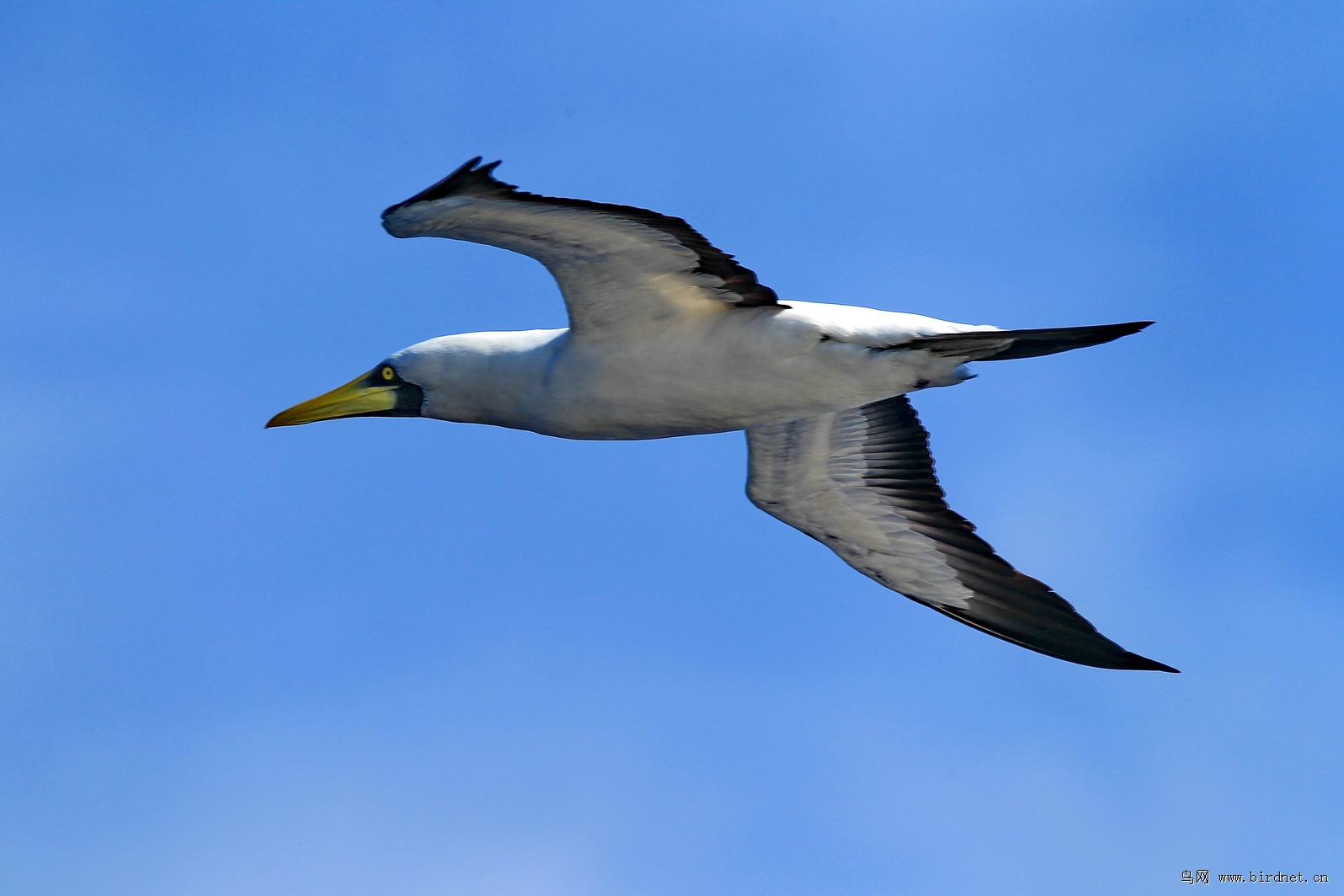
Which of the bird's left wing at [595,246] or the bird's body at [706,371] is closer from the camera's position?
the bird's left wing at [595,246]

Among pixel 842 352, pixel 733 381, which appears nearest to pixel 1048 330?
pixel 842 352

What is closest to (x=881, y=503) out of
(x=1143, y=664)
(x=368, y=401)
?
(x=1143, y=664)

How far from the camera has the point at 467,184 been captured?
786cm

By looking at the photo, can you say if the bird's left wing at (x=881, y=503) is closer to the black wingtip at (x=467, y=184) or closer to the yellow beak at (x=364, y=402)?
the yellow beak at (x=364, y=402)

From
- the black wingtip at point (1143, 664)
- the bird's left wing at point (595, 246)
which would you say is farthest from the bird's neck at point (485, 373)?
the black wingtip at point (1143, 664)

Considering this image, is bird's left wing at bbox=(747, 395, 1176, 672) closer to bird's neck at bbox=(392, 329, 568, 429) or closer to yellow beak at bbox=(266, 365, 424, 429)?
bird's neck at bbox=(392, 329, 568, 429)

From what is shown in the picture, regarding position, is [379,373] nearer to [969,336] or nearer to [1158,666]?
[969,336]

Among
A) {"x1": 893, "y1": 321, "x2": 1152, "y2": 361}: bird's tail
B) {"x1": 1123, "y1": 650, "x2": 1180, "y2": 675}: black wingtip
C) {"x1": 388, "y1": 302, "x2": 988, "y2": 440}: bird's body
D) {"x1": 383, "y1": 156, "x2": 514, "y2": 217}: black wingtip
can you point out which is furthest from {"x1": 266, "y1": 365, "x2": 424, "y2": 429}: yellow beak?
{"x1": 1123, "y1": 650, "x2": 1180, "y2": 675}: black wingtip

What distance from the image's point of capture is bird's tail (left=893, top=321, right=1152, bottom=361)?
875 centimetres

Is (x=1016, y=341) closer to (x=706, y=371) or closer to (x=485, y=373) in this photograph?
(x=706, y=371)

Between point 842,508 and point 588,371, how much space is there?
3381mm

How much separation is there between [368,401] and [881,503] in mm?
4705

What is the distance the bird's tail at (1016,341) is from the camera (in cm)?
875

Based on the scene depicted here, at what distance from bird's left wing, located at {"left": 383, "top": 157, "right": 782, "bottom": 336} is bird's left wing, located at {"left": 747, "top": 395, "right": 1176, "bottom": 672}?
2502 millimetres
